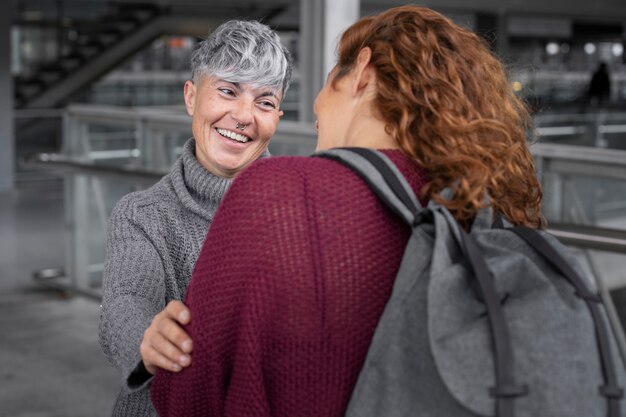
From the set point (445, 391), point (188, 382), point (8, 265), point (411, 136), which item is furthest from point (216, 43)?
point (8, 265)

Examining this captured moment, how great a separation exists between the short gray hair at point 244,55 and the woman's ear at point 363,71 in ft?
1.42

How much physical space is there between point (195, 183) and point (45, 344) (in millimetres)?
4050

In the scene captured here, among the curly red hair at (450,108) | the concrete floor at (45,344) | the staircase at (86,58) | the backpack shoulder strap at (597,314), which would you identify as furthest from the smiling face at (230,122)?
the staircase at (86,58)

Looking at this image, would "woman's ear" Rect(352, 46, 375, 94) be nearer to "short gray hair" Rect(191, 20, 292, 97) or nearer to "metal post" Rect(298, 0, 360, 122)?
"short gray hair" Rect(191, 20, 292, 97)

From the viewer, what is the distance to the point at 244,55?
1655 millimetres

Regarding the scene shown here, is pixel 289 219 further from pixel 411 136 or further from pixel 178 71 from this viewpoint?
pixel 178 71

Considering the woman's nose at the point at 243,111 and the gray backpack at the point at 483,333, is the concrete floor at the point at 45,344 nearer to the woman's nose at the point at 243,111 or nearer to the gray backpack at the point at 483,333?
the woman's nose at the point at 243,111

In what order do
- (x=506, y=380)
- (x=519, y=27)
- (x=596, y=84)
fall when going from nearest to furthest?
1. (x=506, y=380)
2. (x=596, y=84)
3. (x=519, y=27)

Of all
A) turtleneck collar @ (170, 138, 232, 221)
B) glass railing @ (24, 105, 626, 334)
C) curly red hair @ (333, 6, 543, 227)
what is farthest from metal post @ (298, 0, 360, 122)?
curly red hair @ (333, 6, 543, 227)

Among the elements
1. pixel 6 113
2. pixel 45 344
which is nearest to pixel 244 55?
pixel 45 344

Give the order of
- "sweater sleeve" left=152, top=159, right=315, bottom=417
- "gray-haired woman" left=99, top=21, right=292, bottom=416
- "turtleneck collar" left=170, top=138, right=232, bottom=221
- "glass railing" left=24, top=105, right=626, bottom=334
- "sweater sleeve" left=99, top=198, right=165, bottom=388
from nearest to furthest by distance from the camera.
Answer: "sweater sleeve" left=152, top=159, right=315, bottom=417, "sweater sleeve" left=99, top=198, right=165, bottom=388, "gray-haired woman" left=99, top=21, right=292, bottom=416, "turtleneck collar" left=170, top=138, right=232, bottom=221, "glass railing" left=24, top=105, right=626, bottom=334

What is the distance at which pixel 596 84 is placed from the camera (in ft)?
65.5

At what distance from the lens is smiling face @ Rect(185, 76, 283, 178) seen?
1.71m

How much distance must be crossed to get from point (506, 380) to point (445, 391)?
8 cm
